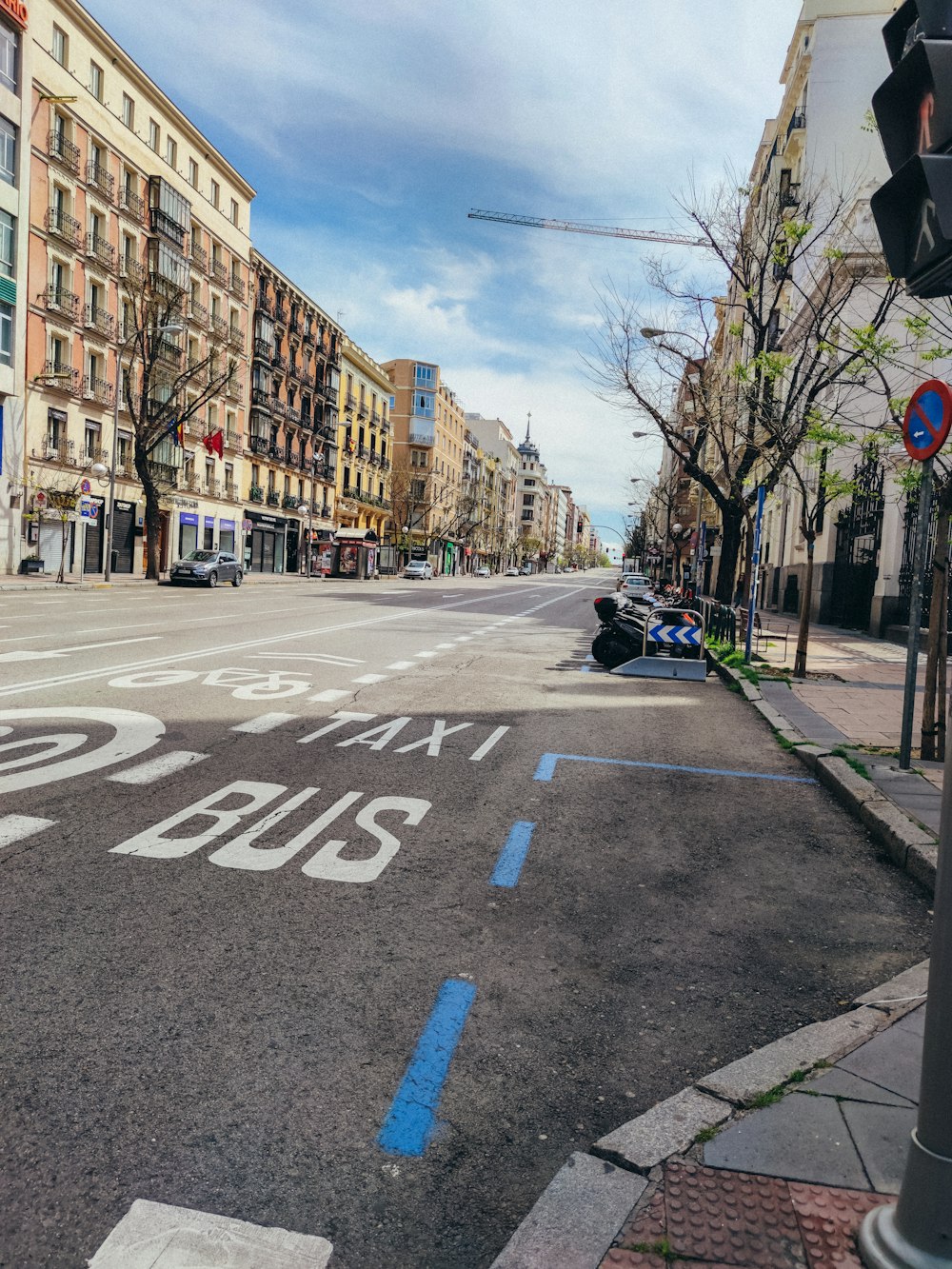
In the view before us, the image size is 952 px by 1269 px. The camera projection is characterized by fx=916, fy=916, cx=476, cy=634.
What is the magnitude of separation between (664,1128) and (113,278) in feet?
138

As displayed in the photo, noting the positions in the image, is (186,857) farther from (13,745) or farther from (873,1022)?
(873,1022)

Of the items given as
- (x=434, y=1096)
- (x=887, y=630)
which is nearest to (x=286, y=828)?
(x=434, y=1096)

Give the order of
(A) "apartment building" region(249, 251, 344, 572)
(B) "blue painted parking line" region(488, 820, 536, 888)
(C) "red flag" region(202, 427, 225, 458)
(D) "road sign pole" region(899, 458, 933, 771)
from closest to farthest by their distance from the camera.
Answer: (B) "blue painted parking line" region(488, 820, 536, 888) → (D) "road sign pole" region(899, 458, 933, 771) → (C) "red flag" region(202, 427, 225, 458) → (A) "apartment building" region(249, 251, 344, 572)

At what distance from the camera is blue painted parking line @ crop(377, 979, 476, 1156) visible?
2355mm

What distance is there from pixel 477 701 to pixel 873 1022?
662 cm

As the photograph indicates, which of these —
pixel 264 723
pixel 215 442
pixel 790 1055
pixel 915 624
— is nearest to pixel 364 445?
pixel 215 442

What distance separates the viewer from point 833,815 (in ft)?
19.5

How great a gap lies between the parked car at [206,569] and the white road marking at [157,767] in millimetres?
28529

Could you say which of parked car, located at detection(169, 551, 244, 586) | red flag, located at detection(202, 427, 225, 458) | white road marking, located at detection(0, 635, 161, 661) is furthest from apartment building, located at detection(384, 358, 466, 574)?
white road marking, located at detection(0, 635, 161, 661)

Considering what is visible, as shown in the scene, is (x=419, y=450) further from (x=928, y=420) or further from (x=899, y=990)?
(x=899, y=990)

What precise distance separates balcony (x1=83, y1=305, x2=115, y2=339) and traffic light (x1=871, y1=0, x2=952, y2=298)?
3913 centimetres

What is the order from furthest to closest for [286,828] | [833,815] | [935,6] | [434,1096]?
[833,815] → [286,828] → [434,1096] → [935,6]

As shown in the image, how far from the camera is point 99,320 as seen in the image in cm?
3722

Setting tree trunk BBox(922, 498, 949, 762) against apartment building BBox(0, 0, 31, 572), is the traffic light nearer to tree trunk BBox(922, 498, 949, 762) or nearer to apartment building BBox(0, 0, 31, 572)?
tree trunk BBox(922, 498, 949, 762)
